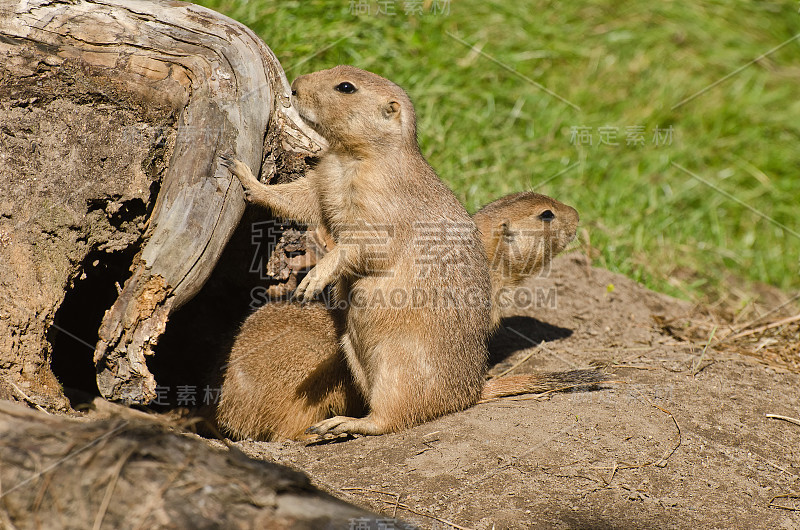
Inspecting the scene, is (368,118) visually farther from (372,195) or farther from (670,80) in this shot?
(670,80)

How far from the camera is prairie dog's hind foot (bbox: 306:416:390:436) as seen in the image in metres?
4.47

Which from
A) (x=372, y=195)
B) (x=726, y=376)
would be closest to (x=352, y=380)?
(x=372, y=195)

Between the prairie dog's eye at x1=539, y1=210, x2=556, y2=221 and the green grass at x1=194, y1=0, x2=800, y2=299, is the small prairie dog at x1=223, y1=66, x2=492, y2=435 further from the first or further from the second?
the green grass at x1=194, y1=0, x2=800, y2=299

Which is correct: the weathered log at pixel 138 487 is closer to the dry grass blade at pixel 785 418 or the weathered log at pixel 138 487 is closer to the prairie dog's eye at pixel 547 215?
the dry grass blade at pixel 785 418

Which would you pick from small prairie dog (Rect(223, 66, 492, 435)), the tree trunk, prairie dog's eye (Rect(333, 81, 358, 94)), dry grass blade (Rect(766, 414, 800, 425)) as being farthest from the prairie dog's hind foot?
dry grass blade (Rect(766, 414, 800, 425))

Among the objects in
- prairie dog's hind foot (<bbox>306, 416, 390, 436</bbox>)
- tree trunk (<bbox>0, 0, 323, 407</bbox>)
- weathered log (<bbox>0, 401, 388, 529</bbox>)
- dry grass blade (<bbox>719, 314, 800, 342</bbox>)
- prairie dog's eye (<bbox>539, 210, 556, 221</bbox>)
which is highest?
tree trunk (<bbox>0, 0, 323, 407</bbox>)

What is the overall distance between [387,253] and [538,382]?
1386 millimetres

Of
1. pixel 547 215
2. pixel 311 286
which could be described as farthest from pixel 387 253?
pixel 547 215

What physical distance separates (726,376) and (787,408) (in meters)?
0.49

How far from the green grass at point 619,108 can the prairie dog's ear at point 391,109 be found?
2537 millimetres

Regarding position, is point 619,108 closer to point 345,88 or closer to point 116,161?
point 345,88

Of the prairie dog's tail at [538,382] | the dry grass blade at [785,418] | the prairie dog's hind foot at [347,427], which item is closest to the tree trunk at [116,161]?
the prairie dog's hind foot at [347,427]

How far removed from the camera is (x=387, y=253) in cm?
456

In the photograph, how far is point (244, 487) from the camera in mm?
2650
